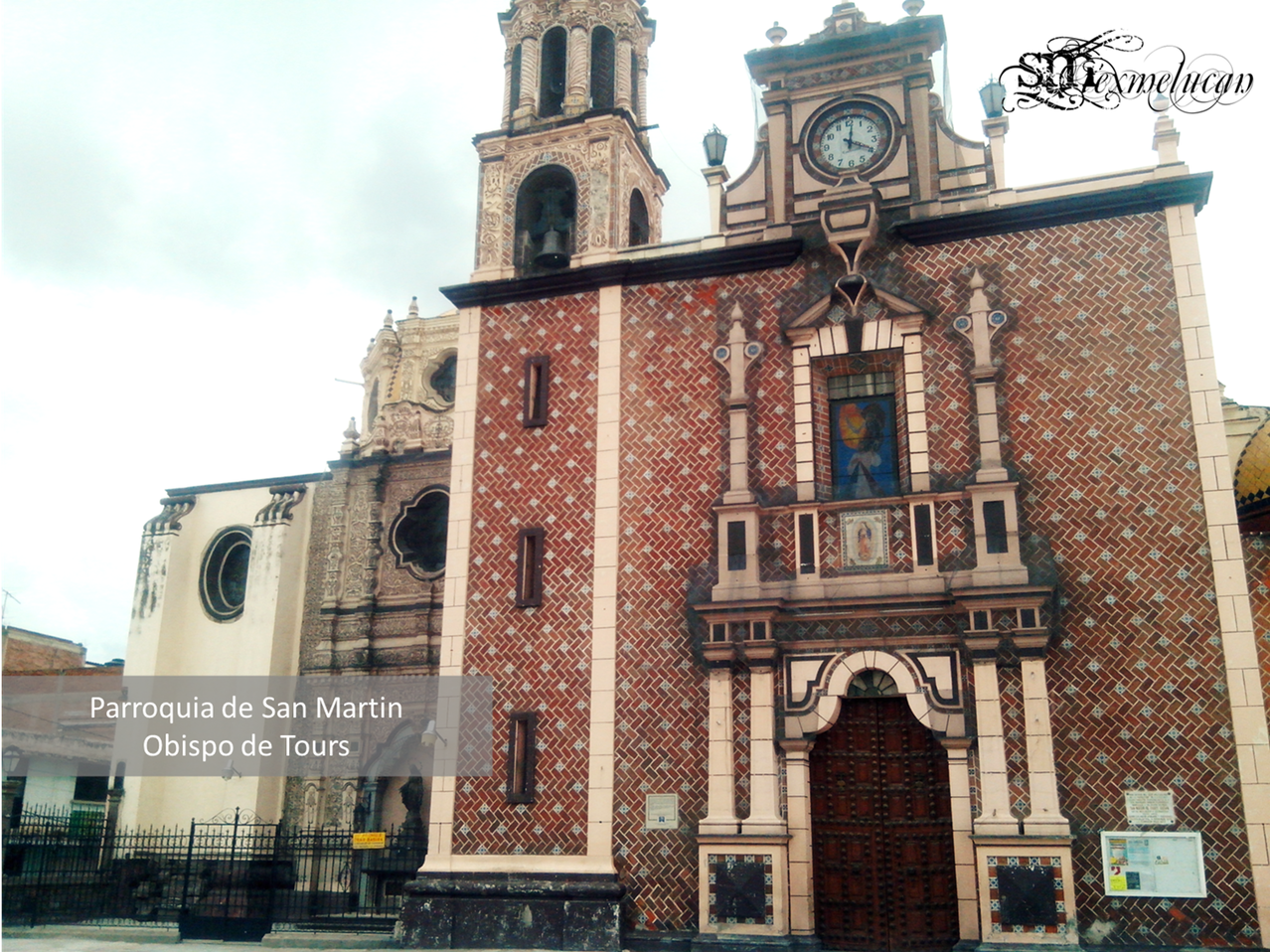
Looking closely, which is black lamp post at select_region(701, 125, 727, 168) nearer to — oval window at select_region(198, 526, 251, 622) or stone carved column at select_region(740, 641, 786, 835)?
stone carved column at select_region(740, 641, 786, 835)

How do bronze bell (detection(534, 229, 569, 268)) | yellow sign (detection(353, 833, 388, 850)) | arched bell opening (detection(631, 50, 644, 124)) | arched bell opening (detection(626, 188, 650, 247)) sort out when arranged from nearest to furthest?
yellow sign (detection(353, 833, 388, 850))
bronze bell (detection(534, 229, 569, 268))
arched bell opening (detection(626, 188, 650, 247))
arched bell opening (detection(631, 50, 644, 124))

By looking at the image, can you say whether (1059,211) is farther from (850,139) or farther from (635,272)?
(635,272)

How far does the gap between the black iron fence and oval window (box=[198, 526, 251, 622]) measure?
556 centimetres

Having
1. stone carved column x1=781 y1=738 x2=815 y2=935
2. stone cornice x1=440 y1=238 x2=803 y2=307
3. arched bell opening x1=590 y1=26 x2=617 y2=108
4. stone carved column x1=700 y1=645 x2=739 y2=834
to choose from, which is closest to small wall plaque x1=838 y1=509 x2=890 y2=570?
stone carved column x1=700 y1=645 x2=739 y2=834

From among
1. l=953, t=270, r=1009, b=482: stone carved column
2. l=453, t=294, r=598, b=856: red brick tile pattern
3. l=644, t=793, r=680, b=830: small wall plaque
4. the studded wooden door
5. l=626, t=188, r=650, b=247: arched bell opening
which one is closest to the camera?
the studded wooden door

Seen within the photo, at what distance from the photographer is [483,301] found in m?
19.6

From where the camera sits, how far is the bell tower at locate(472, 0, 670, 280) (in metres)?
19.9

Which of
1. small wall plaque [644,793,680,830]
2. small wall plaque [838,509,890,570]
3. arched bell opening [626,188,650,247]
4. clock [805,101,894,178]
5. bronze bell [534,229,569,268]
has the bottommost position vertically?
small wall plaque [644,793,680,830]

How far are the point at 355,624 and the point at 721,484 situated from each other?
41.3 feet

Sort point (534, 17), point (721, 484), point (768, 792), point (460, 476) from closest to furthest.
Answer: point (768, 792) < point (721, 484) < point (460, 476) < point (534, 17)

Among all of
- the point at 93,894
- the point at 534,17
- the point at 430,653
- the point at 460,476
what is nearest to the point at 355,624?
the point at 430,653

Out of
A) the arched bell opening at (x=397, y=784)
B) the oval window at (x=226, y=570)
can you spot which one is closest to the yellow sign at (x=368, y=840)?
the arched bell opening at (x=397, y=784)

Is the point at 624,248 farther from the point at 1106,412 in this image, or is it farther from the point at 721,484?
the point at 1106,412

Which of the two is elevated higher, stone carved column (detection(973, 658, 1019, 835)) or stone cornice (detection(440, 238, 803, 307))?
stone cornice (detection(440, 238, 803, 307))
